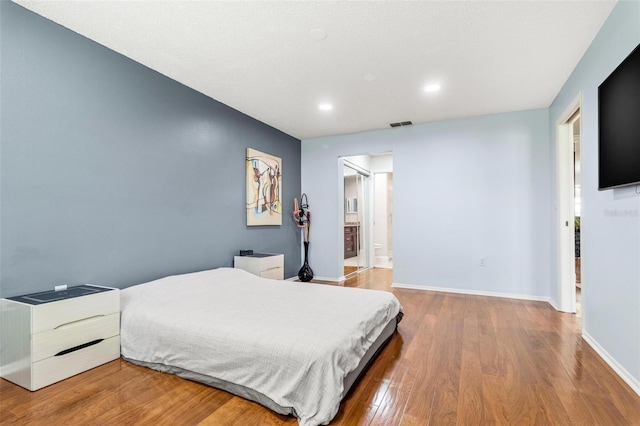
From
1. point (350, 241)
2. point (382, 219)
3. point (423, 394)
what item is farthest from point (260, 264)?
point (382, 219)

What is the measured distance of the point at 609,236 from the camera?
226cm

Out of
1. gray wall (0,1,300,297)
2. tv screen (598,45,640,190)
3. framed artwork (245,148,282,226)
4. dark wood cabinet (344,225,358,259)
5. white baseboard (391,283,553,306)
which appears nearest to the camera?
tv screen (598,45,640,190)

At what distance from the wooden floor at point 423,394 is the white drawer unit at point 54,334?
8cm

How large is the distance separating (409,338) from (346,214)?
3733 mm

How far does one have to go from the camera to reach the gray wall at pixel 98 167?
84.6 inches

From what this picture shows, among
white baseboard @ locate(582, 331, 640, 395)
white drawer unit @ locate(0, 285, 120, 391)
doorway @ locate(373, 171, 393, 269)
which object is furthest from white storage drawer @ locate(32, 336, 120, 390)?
doorway @ locate(373, 171, 393, 269)

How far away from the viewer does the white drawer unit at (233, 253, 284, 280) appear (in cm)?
389

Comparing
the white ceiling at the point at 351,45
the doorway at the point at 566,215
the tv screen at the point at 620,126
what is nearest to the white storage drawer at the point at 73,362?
the white ceiling at the point at 351,45

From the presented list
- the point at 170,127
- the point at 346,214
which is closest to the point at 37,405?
the point at 170,127

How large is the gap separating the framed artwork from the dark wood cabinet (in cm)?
165

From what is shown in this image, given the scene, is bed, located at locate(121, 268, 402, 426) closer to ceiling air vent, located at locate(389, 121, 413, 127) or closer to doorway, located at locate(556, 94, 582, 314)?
doorway, located at locate(556, 94, 582, 314)

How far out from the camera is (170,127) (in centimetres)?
325

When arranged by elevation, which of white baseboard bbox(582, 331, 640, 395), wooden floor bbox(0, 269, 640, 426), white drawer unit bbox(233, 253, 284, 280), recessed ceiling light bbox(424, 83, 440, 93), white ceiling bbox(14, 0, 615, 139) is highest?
white ceiling bbox(14, 0, 615, 139)

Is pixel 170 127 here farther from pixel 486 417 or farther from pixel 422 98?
pixel 486 417
